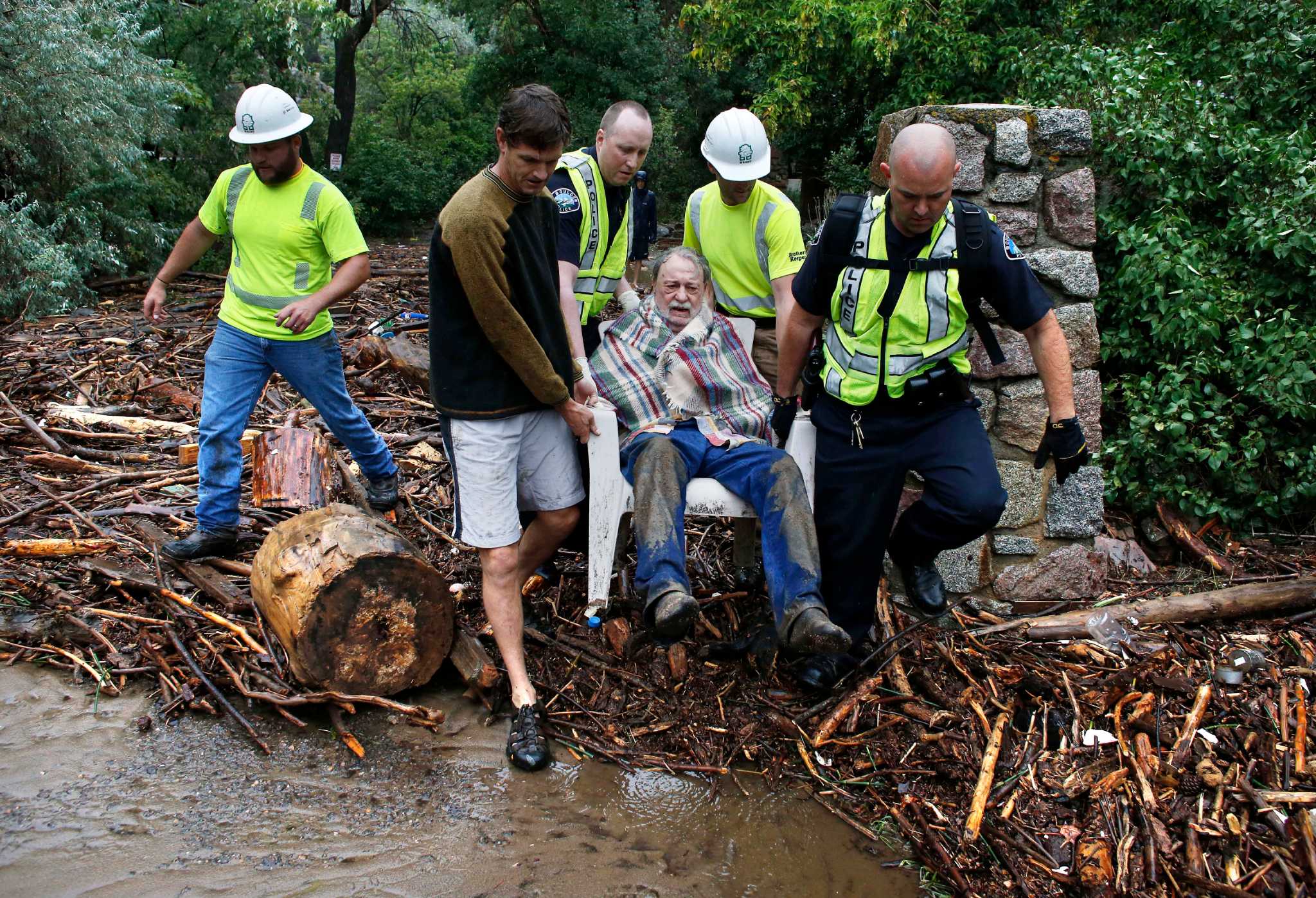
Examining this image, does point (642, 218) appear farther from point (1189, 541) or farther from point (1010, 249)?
point (1189, 541)

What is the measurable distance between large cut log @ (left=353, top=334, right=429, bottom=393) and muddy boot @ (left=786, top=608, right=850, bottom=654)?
4.60 meters

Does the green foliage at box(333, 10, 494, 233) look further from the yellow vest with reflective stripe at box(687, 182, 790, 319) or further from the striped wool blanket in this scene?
the striped wool blanket

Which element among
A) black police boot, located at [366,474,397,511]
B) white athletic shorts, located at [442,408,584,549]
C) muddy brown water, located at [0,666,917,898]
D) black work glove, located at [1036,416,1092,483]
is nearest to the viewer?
Answer: muddy brown water, located at [0,666,917,898]

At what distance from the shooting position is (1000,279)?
12.4ft

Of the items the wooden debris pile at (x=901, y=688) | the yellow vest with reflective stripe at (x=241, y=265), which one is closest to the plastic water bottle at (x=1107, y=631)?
the wooden debris pile at (x=901, y=688)

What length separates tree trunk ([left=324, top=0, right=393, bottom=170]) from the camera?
18922mm

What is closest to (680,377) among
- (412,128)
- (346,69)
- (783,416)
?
(783,416)

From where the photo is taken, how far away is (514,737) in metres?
3.63

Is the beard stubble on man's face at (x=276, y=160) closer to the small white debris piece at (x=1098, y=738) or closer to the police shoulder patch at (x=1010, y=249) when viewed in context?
the police shoulder patch at (x=1010, y=249)

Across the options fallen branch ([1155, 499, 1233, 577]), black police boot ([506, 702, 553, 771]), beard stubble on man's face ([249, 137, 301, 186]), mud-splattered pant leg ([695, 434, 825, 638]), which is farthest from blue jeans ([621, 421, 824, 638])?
fallen branch ([1155, 499, 1233, 577])

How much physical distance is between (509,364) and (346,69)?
18693mm

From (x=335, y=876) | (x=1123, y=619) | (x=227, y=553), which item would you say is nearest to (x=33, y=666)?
(x=227, y=553)

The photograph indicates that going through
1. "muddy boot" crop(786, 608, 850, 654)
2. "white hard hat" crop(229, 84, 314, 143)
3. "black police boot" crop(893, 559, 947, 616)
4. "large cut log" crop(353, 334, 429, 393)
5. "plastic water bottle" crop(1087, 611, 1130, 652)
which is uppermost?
"white hard hat" crop(229, 84, 314, 143)

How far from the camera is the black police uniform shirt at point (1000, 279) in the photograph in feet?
12.3
